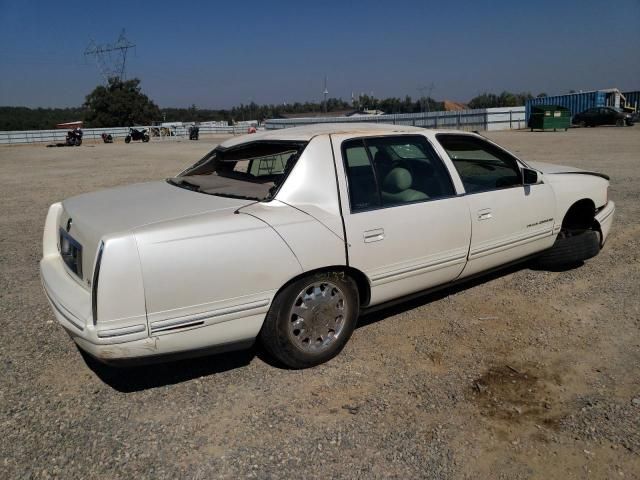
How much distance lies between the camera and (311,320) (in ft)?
10.5

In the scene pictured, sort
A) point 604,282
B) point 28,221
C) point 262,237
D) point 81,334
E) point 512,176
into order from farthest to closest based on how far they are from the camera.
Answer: point 28,221
point 604,282
point 512,176
point 262,237
point 81,334

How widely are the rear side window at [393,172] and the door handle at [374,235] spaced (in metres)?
0.16

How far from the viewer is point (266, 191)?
11.1 feet

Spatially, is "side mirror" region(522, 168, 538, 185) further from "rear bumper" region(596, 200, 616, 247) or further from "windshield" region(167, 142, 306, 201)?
"windshield" region(167, 142, 306, 201)

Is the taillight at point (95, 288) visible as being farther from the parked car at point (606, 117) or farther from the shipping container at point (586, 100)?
the shipping container at point (586, 100)

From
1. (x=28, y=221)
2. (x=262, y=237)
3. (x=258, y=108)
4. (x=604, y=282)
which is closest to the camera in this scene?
(x=262, y=237)

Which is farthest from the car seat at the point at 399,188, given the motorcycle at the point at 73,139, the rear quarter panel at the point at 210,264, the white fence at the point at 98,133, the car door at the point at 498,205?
the white fence at the point at 98,133

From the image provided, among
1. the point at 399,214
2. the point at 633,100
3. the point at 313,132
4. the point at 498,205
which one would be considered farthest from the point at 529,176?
the point at 633,100

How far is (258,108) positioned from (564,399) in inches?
6042

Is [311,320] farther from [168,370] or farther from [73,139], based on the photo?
[73,139]

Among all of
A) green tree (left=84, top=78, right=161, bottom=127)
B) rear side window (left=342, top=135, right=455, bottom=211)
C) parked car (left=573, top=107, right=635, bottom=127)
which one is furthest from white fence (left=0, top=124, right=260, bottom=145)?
rear side window (left=342, top=135, right=455, bottom=211)

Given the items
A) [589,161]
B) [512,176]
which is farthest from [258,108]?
[512,176]

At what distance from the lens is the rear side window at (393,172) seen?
344 cm

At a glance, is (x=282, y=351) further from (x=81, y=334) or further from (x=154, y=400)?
(x=81, y=334)
